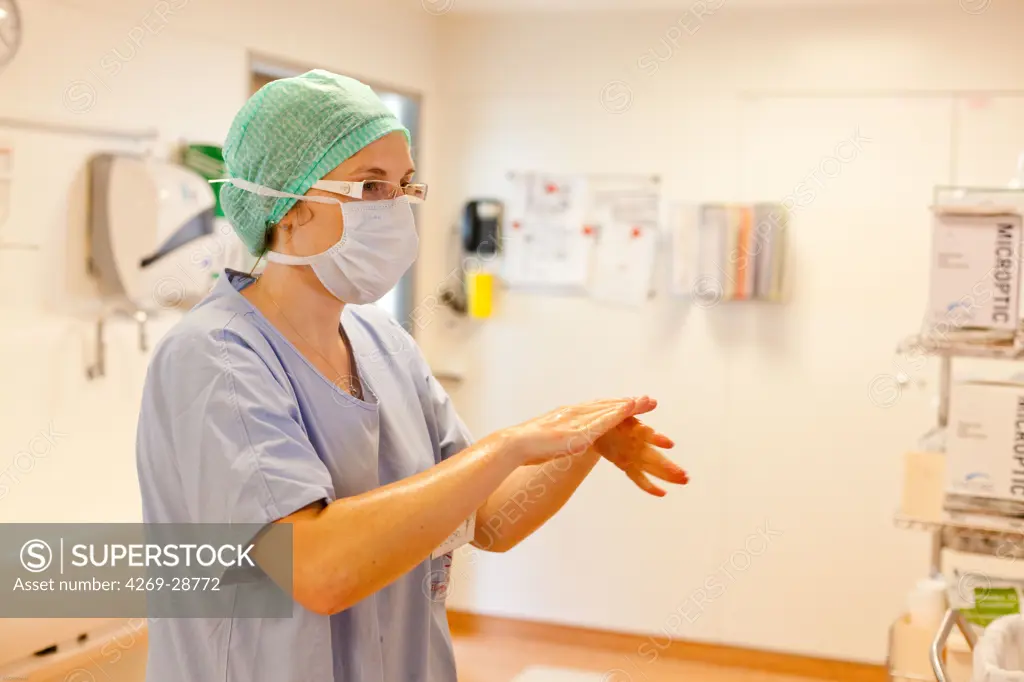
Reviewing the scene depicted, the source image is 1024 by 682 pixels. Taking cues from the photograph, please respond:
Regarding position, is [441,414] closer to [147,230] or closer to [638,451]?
[638,451]

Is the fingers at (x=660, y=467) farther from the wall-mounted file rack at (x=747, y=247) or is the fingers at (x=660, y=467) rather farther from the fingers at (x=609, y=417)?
the wall-mounted file rack at (x=747, y=247)

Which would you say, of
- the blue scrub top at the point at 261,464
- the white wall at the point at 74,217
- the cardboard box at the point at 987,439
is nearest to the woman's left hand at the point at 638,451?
the blue scrub top at the point at 261,464

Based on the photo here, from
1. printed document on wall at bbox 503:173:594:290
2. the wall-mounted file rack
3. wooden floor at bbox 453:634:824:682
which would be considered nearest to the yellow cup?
printed document on wall at bbox 503:173:594:290

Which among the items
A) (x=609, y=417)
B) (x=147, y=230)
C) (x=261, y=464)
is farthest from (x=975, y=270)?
(x=147, y=230)

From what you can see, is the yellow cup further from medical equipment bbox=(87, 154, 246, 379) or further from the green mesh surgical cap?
the green mesh surgical cap

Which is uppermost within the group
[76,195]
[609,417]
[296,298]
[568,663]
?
[76,195]

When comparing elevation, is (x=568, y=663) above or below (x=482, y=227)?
below

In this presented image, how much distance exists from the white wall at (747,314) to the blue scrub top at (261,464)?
8.58ft

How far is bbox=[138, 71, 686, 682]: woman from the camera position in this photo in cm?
102

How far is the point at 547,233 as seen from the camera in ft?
12.8

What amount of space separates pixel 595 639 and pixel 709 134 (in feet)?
6.51

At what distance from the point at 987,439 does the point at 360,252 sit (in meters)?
1.44

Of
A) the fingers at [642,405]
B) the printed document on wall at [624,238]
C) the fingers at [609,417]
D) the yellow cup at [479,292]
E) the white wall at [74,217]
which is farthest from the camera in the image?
the yellow cup at [479,292]

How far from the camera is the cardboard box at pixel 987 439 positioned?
2.04m
